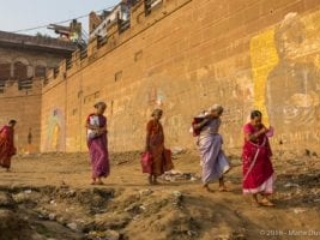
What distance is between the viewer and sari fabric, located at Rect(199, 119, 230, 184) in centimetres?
671

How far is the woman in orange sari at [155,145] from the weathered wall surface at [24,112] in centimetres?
1815

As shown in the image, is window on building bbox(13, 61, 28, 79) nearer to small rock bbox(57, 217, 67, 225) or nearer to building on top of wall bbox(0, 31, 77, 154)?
building on top of wall bbox(0, 31, 77, 154)

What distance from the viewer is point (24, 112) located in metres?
25.5

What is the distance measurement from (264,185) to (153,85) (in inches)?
331

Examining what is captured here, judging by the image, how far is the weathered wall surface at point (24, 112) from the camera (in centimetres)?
2520

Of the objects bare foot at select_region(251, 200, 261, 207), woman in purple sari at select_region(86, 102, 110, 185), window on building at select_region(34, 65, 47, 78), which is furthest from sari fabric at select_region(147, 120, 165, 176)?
window on building at select_region(34, 65, 47, 78)

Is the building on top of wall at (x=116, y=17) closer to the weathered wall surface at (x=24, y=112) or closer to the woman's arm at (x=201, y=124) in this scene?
the weathered wall surface at (x=24, y=112)

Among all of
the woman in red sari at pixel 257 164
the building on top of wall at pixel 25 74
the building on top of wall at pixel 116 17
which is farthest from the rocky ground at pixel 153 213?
the building on top of wall at pixel 25 74

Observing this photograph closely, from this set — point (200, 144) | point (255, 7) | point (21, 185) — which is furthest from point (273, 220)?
point (255, 7)

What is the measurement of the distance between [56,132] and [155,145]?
15.4 m

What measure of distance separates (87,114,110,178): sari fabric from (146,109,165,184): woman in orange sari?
0.63 meters

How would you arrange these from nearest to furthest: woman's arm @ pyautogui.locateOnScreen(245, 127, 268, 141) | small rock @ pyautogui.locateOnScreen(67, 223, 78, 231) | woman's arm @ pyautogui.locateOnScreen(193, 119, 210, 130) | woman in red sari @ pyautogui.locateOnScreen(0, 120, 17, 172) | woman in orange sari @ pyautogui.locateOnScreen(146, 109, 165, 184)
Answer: small rock @ pyautogui.locateOnScreen(67, 223, 78, 231)
woman's arm @ pyautogui.locateOnScreen(245, 127, 268, 141)
woman's arm @ pyautogui.locateOnScreen(193, 119, 210, 130)
woman in orange sari @ pyautogui.locateOnScreen(146, 109, 165, 184)
woman in red sari @ pyautogui.locateOnScreen(0, 120, 17, 172)

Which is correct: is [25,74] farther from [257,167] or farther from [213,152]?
[257,167]

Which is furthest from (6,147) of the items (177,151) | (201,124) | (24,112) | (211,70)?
(24,112)
